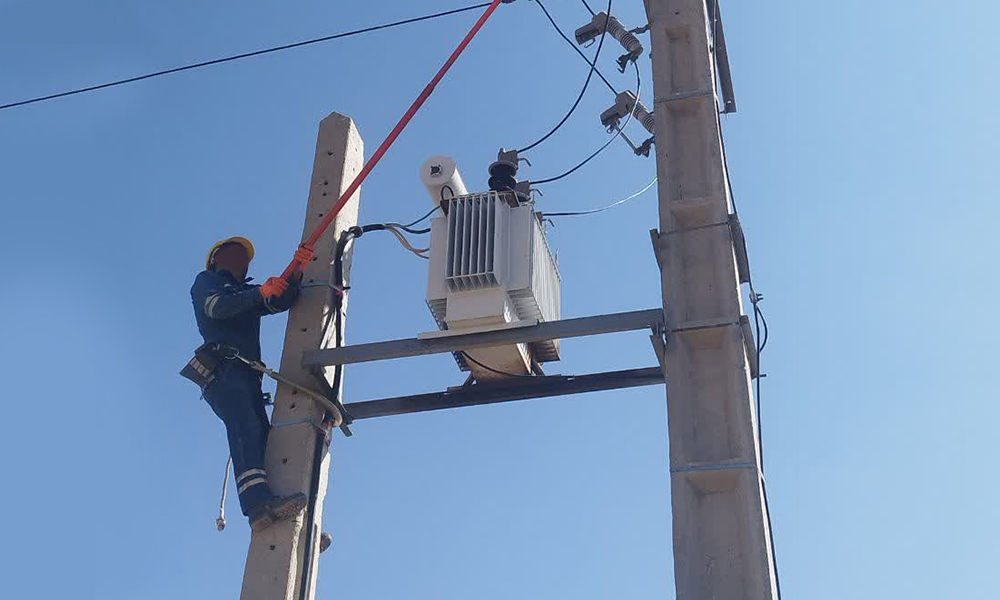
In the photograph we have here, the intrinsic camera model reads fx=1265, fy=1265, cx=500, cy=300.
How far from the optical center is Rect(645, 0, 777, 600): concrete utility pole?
5.15 m

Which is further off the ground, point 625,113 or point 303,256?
point 625,113

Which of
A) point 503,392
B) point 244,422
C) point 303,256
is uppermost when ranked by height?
point 303,256

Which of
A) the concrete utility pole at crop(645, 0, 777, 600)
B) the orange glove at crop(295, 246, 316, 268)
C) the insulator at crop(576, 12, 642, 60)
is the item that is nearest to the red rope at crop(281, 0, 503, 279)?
the orange glove at crop(295, 246, 316, 268)

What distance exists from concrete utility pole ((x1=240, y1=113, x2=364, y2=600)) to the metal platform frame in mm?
181

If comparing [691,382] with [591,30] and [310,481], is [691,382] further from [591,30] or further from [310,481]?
[591,30]

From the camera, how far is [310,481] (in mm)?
6312

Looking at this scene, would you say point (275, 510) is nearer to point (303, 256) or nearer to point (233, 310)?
point (233, 310)

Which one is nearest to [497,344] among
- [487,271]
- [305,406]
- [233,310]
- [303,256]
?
[487,271]

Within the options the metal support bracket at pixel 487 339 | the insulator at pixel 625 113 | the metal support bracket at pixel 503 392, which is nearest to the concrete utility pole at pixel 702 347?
the metal support bracket at pixel 487 339

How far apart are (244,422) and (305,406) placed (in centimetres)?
32

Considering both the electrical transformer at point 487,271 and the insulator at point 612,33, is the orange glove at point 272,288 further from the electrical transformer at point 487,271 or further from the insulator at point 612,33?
the insulator at point 612,33

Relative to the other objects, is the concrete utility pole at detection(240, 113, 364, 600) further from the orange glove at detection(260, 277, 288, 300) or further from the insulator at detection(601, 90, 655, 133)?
the insulator at detection(601, 90, 655, 133)

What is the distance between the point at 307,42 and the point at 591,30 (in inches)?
87.3

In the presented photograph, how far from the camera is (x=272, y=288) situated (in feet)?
21.9
